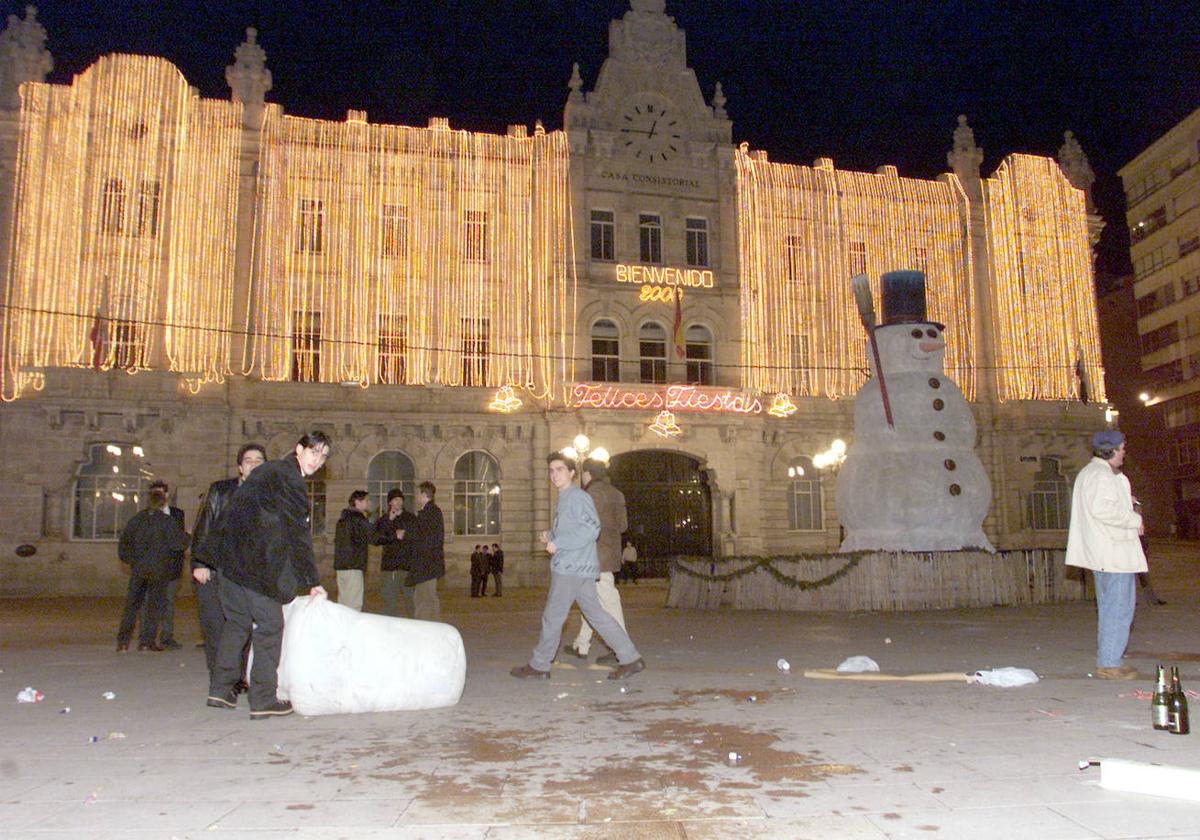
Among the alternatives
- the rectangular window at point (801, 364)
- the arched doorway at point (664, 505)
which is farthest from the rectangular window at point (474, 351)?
the rectangular window at point (801, 364)

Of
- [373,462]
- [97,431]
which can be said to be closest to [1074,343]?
[373,462]

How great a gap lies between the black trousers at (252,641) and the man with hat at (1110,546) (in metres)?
6.29

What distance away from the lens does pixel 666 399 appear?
27.7m

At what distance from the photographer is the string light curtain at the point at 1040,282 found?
31422mm

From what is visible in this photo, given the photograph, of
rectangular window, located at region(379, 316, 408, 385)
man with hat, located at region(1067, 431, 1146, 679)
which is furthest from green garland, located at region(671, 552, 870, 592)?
rectangular window, located at region(379, 316, 408, 385)

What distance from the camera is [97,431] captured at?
81.1ft

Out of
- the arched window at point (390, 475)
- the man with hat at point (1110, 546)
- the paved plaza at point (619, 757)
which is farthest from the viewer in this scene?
the arched window at point (390, 475)

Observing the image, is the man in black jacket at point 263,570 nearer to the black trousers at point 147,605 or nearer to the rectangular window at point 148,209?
the black trousers at point 147,605

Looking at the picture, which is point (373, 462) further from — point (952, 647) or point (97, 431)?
point (952, 647)

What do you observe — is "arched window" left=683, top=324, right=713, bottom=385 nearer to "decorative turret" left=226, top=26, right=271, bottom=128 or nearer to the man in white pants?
"decorative turret" left=226, top=26, right=271, bottom=128

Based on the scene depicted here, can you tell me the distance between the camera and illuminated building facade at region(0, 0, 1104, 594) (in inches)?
990

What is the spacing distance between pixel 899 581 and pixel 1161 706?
379 inches

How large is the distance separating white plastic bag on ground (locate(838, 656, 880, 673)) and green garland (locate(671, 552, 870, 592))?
6.94 metres

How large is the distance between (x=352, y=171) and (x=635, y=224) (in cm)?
876
